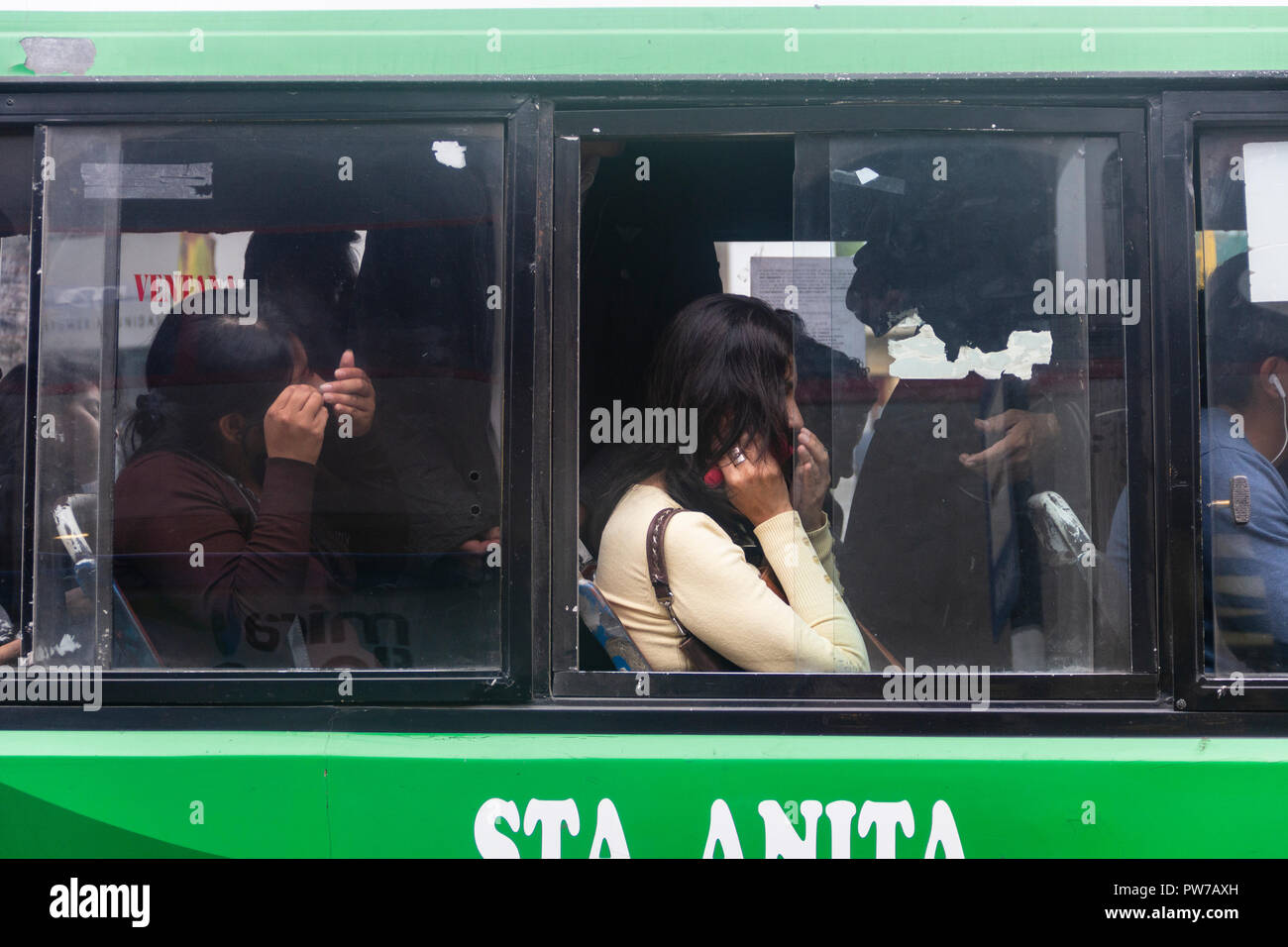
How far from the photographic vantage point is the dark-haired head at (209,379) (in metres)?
1.84

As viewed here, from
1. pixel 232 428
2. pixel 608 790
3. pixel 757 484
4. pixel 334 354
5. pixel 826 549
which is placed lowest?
pixel 608 790

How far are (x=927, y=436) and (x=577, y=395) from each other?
0.67 metres

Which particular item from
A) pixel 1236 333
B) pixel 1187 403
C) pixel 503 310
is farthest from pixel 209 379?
pixel 1236 333

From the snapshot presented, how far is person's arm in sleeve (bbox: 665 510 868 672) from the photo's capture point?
1878 millimetres

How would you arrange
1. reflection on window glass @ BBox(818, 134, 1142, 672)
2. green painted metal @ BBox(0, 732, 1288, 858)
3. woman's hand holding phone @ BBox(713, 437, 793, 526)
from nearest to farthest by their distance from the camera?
green painted metal @ BBox(0, 732, 1288, 858)
reflection on window glass @ BBox(818, 134, 1142, 672)
woman's hand holding phone @ BBox(713, 437, 793, 526)

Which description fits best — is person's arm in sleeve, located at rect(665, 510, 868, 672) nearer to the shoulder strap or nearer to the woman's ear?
the shoulder strap

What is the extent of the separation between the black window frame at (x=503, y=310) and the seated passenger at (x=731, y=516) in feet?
1.08

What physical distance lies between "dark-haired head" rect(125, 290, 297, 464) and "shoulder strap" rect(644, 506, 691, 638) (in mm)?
777

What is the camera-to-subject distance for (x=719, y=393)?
2088mm

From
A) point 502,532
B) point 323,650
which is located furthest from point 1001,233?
point 323,650

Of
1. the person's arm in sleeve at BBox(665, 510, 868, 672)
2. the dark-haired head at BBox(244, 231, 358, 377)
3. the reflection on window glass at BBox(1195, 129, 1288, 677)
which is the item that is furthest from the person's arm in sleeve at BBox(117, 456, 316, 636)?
the reflection on window glass at BBox(1195, 129, 1288, 677)

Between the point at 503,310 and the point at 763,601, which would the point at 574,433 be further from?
the point at 763,601

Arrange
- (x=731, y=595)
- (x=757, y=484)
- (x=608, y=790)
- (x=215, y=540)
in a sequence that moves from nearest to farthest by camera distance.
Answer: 1. (x=608, y=790)
2. (x=215, y=540)
3. (x=731, y=595)
4. (x=757, y=484)
